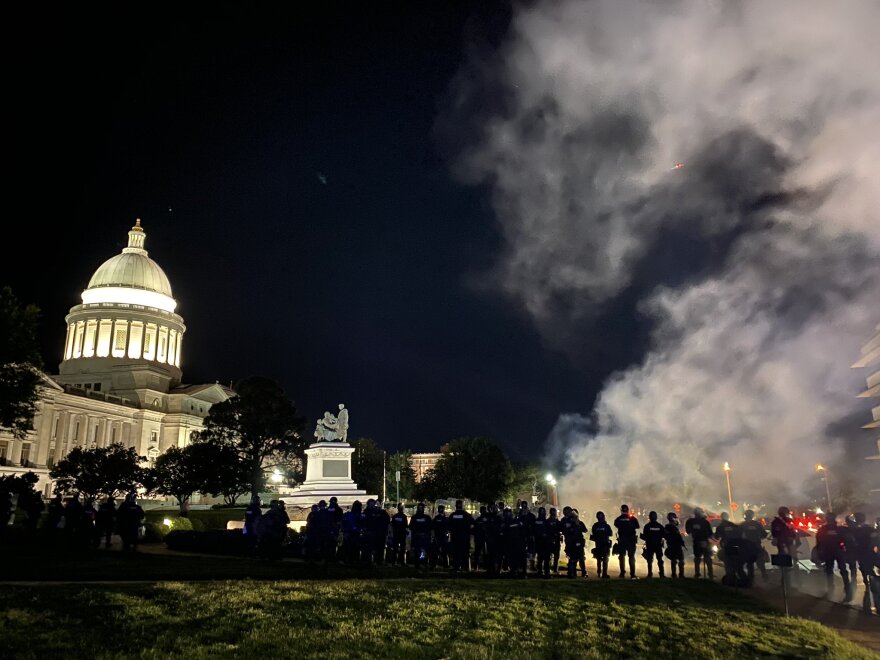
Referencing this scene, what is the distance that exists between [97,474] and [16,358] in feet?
87.2

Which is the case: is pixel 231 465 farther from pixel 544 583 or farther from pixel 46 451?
pixel 544 583

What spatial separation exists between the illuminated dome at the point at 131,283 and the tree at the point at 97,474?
2698 inches

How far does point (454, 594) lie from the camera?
14.9 meters

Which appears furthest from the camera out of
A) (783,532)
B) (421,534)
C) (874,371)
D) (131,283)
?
(131,283)

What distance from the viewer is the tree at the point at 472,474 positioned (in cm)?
8444

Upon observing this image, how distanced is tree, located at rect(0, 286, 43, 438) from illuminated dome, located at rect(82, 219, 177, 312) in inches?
3576

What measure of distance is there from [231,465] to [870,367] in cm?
8345

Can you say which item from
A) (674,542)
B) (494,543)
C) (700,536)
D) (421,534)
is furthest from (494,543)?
(700,536)

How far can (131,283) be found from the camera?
12662cm

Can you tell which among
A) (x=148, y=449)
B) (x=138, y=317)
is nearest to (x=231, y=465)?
(x=148, y=449)

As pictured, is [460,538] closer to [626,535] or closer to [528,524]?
[528,524]

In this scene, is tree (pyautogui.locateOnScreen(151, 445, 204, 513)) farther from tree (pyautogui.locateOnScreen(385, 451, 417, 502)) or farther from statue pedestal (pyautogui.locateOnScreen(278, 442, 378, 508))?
tree (pyautogui.locateOnScreen(385, 451, 417, 502))

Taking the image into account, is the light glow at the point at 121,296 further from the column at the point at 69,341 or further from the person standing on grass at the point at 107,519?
the person standing on grass at the point at 107,519

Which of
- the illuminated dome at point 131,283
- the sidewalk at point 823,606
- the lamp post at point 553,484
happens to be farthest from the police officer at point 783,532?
the illuminated dome at point 131,283
